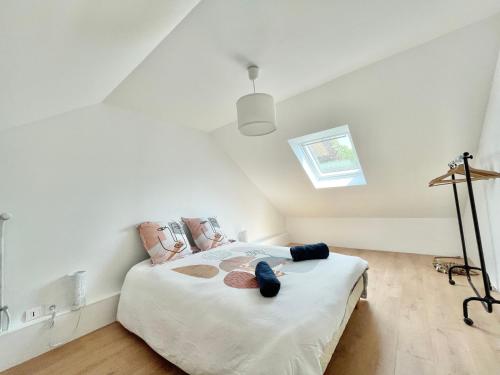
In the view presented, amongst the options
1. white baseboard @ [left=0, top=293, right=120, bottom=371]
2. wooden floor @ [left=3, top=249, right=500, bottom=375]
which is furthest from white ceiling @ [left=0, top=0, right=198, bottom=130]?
wooden floor @ [left=3, top=249, right=500, bottom=375]

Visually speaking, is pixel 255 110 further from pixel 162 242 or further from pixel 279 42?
pixel 162 242

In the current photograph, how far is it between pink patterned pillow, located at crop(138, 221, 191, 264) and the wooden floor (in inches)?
27.8

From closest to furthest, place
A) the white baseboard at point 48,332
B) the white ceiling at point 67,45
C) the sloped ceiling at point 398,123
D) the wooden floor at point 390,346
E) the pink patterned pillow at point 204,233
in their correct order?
the white ceiling at point 67,45 < the wooden floor at point 390,346 < the white baseboard at point 48,332 < the sloped ceiling at point 398,123 < the pink patterned pillow at point 204,233

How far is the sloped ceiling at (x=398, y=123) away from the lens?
6.22ft

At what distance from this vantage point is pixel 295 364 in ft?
3.09

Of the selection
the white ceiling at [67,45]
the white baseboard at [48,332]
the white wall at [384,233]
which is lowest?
the white wall at [384,233]

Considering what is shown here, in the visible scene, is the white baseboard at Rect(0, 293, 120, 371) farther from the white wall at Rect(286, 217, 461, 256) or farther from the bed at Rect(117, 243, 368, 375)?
the white wall at Rect(286, 217, 461, 256)

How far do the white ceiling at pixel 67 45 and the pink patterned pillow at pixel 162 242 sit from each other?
1.36 metres

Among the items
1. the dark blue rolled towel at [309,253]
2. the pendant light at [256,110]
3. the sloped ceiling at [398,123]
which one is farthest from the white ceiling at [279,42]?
the dark blue rolled towel at [309,253]

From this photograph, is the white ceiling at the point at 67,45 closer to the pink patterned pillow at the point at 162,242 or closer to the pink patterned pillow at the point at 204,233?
the pink patterned pillow at the point at 162,242

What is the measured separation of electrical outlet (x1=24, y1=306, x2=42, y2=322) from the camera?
1729 mm

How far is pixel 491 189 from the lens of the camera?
7.09ft

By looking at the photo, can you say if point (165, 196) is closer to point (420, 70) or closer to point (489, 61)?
point (420, 70)

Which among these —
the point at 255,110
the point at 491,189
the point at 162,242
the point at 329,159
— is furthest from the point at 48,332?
the point at 491,189
